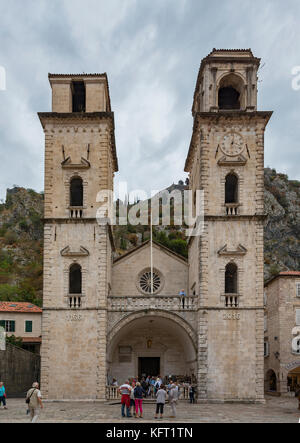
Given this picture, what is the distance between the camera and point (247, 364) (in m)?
26.2

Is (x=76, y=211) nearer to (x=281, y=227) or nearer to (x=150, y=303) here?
(x=150, y=303)

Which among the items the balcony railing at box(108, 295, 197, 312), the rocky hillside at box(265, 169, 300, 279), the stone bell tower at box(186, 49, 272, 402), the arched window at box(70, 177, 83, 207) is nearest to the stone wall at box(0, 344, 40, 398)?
the balcony railing at box(108, 295, 197, 312)

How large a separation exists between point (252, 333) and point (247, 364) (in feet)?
5.05

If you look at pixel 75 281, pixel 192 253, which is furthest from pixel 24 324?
pixel 192 253

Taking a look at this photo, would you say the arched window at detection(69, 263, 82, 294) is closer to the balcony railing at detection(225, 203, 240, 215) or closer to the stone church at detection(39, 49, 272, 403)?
the stone church at detection(39, 49, 272, 403)

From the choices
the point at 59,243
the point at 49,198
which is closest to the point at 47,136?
the point at 49,198

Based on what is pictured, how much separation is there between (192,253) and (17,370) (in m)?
13.1

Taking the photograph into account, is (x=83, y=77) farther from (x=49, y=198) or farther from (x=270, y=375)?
(x=270, y=375)

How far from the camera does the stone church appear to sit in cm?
2631

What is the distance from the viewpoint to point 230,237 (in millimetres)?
27547

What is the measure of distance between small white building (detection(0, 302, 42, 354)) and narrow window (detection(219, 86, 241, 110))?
23.6 meters

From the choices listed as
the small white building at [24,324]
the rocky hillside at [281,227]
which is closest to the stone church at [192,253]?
the small white building at [24,324]

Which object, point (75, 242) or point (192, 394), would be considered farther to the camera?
point (75, 242)

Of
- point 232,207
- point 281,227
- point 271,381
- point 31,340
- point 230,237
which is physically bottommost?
point 271,381
